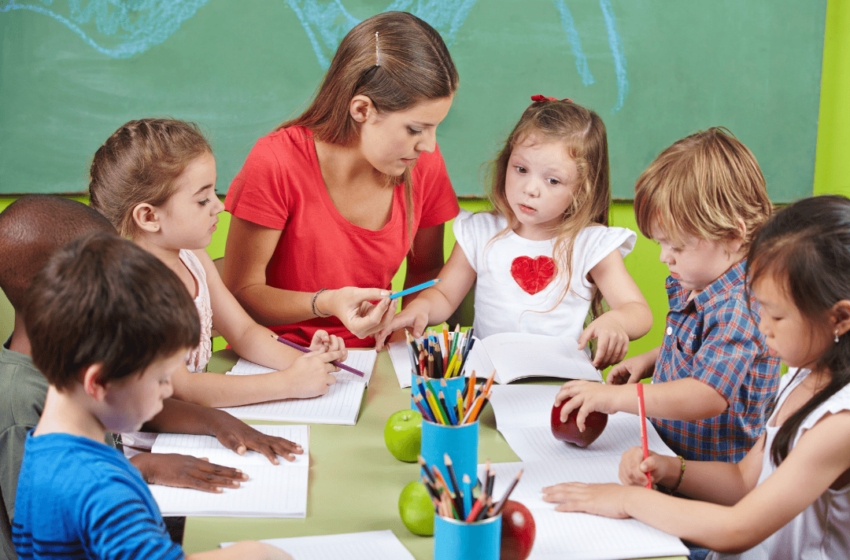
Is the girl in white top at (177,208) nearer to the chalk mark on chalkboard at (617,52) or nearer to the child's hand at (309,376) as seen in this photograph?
the child's hand at (309,376)

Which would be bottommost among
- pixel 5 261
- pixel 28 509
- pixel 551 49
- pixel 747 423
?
pixel 747 423

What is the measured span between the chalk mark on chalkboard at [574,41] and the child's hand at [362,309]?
1619mm

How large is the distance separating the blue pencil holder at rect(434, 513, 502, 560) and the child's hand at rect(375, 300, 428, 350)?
823 mm

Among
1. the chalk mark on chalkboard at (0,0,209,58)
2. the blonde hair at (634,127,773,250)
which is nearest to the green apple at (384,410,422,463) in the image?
the blonde hair at (634,127,773,250)

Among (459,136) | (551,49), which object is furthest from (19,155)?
(551,49)

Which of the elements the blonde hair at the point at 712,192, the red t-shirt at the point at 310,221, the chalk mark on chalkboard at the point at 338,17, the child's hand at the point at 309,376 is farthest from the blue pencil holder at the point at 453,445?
the chalk mark on chalkboard at the point at 338,17

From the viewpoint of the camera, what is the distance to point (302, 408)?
1.11 metres

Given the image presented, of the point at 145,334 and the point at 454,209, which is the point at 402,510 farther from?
the point at 454,209

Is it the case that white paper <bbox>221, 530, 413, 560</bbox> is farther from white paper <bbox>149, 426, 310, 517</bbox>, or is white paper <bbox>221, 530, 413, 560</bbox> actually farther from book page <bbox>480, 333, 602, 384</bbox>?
book page <bbox>480, 333, 602, 384</bbox>

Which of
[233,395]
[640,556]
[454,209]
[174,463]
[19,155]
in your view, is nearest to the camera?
[640,556]

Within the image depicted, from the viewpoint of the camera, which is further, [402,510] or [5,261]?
[5,261]

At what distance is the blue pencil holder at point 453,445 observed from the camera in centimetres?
78

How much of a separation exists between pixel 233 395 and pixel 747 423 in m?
0.90

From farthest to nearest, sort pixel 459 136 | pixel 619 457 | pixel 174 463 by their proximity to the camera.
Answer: pixel 459 136, pixel 619 457, pixel 174 463
